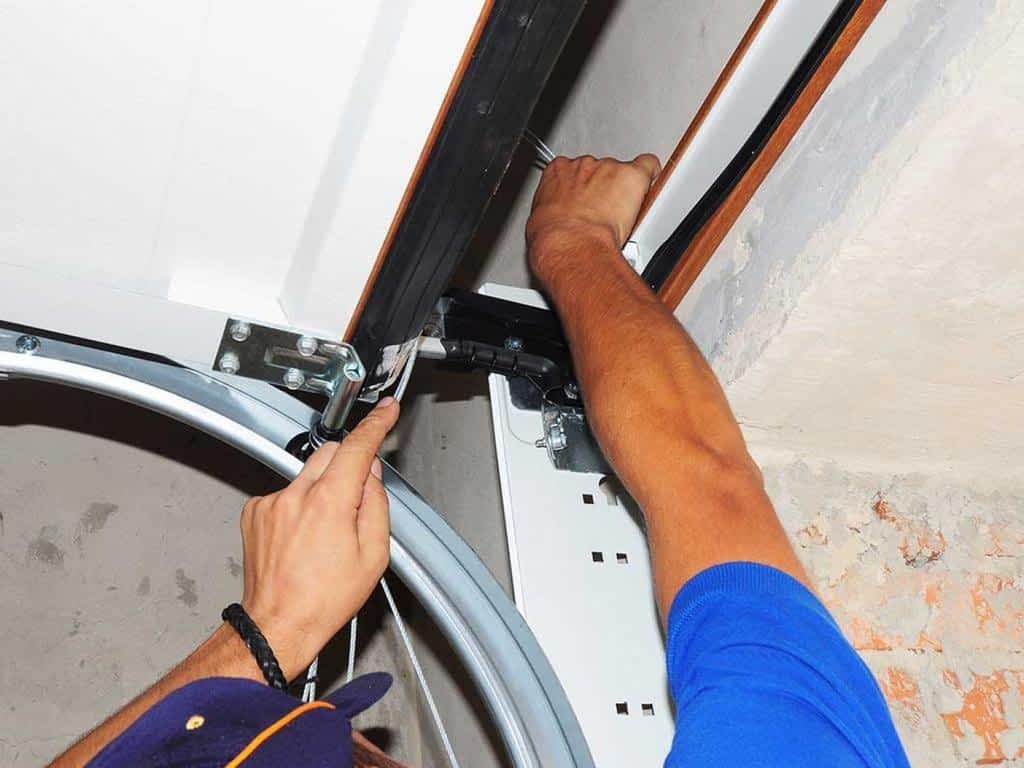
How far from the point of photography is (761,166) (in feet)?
2.98

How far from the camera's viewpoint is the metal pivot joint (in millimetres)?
734

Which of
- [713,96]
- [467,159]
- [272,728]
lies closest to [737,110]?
[713,96]

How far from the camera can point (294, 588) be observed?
75 cm

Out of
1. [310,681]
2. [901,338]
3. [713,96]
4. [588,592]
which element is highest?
[713,96]

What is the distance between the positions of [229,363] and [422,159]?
0.84ft

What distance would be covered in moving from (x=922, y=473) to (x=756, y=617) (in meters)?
0.55

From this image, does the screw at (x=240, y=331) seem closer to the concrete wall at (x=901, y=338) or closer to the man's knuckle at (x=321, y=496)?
the man's knuckle at (x=321, y=496)

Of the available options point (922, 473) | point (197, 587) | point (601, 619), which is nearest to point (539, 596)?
point (601, 619)

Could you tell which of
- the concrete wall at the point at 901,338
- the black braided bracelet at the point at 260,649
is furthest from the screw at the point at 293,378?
the concrete wall at the point at 901,338

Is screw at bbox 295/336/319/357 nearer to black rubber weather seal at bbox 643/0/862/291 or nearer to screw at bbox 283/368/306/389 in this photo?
screw at bbox 283/368/306/389

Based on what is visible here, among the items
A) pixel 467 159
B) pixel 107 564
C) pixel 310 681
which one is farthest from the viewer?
pixel 107 564

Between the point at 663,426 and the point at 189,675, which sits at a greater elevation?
the point at 663,426

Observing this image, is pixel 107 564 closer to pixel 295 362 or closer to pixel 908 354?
pixel 295 362

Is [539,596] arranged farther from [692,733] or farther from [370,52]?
[370,52]
